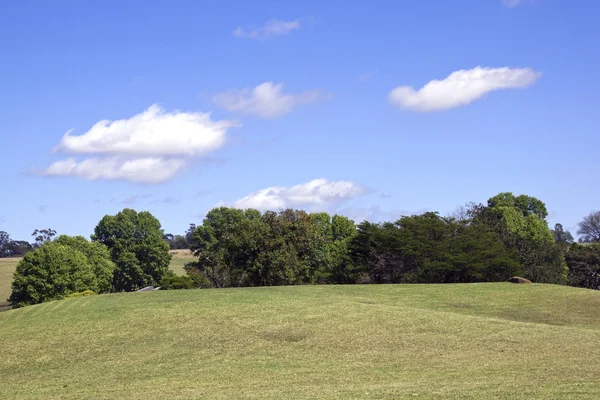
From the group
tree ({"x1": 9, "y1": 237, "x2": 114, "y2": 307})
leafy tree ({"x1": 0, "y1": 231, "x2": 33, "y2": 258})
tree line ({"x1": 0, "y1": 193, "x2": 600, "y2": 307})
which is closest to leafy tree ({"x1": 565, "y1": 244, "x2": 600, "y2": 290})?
tree line ({"x1": 0, "y1": 193, "x2": 600, "y2": 307})

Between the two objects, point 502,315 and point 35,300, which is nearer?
point 502,315

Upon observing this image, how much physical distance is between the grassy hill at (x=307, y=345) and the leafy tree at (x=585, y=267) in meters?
53.1

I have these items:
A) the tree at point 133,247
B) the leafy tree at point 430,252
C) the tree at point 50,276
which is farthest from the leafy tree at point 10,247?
the leafy tree at point 430,252

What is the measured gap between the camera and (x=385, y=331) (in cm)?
3209

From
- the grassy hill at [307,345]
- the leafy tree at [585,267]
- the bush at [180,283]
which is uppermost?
the leafy tree at [585,267]

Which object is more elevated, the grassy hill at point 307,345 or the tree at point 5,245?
the tree at point 5,245

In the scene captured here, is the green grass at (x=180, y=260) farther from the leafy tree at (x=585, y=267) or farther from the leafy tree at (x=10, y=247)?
the leafy tree at (x=585, y=267)

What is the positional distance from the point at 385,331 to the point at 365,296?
14.3m

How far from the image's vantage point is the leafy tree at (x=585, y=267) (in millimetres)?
96812

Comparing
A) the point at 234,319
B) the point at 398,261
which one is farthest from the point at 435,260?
the point at 234,319

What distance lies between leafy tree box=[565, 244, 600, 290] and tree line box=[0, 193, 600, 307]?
145 millimetres

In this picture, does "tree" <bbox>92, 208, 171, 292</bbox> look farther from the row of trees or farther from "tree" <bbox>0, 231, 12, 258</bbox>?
"tree" <bbox>0, 231, 12, 258</bbox>

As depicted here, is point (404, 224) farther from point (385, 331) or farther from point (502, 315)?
point (385, 331)

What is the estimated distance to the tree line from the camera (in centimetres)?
6750
